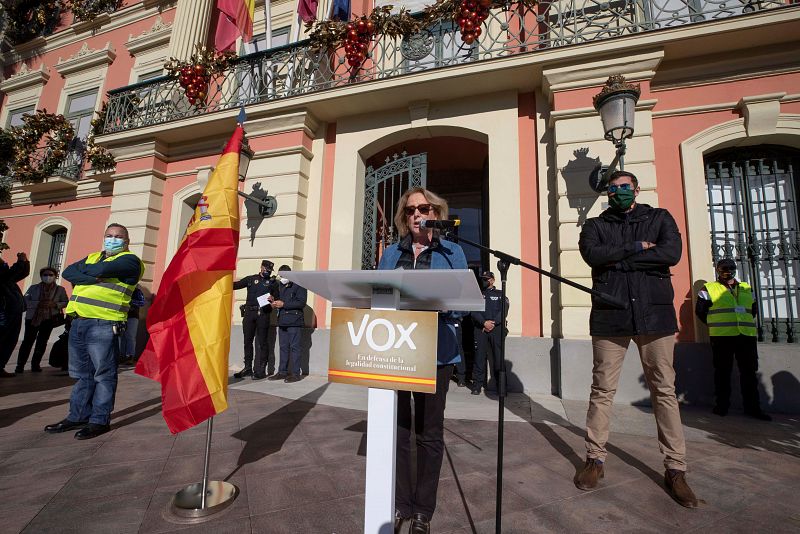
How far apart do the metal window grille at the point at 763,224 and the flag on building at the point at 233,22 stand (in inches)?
377

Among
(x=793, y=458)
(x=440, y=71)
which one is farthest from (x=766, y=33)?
(x=793, y=458)

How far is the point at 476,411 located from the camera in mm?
4457

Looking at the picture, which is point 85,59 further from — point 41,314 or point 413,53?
point 413,53

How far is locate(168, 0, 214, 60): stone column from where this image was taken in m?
9.42

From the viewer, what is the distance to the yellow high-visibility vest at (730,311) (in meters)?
4.52

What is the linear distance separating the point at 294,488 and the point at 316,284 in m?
1.60

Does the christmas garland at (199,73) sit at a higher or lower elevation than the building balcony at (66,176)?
higher

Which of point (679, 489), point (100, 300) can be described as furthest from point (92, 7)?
point (679, 489)

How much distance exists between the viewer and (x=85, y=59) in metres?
12.0

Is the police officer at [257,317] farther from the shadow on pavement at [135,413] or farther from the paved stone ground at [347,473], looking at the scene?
the paved stone ground at [347,473]

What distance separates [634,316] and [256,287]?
228 inches

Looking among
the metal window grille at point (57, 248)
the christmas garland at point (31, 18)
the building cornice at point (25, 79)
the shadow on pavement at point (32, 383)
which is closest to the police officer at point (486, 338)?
the shadow on pavement at point (32, 383)

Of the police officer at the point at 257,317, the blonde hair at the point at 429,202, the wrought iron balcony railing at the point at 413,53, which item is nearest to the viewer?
the blonde hair at the point at 429,202

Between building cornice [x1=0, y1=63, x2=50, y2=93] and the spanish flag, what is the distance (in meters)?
15.9
